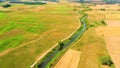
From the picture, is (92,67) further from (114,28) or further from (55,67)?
(114,28)

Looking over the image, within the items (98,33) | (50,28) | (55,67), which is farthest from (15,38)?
(98,33)

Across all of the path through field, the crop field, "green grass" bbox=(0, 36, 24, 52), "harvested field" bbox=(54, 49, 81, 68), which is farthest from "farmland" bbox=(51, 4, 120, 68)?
"green grass" bbox=(0, 36, 24, 52)

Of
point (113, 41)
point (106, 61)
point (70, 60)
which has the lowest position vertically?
point (113, 41)

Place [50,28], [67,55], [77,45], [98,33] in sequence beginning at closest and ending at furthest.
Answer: [67,55] < [77,45] < [98,33] < [50,28]

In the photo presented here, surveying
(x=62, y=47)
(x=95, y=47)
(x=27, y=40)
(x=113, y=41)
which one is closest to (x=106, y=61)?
(x=95, y=47)

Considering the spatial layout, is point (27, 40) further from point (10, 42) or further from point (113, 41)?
point (113, 41)
